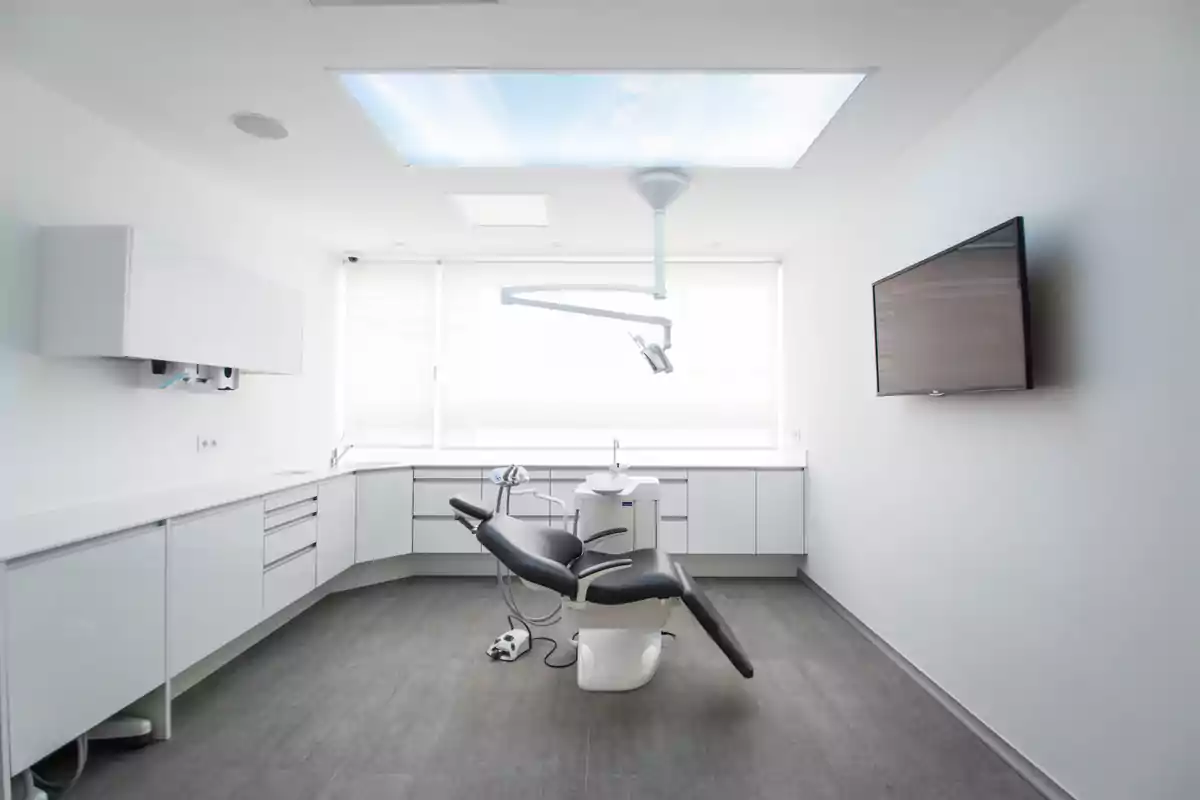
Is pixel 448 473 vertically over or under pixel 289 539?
over

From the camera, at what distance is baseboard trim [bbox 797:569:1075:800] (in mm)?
2047

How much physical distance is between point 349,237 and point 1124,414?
4447 millimetres

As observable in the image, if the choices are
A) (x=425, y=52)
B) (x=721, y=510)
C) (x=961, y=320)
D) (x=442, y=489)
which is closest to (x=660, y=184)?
(x=425, y=52)

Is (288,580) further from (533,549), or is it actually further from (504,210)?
(504,210)

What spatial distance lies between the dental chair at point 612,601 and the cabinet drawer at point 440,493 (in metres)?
1.50

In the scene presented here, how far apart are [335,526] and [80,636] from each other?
1.88 metres

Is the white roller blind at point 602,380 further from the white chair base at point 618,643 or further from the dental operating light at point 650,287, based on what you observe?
the white chair base at point 618,643

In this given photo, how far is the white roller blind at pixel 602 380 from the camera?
498cm

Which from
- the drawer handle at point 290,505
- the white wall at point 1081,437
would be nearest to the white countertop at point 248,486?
the drawer handle at point 290,505

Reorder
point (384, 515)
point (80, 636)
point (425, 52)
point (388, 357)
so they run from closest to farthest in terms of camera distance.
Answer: point (80, 636) < point (425, 52) < point (384, 515) < point (388, 357)

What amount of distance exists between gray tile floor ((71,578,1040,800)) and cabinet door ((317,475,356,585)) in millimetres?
444

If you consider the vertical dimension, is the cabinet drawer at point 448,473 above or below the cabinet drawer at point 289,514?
above

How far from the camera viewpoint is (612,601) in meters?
2.62

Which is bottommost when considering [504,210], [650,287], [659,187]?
[650,287]
